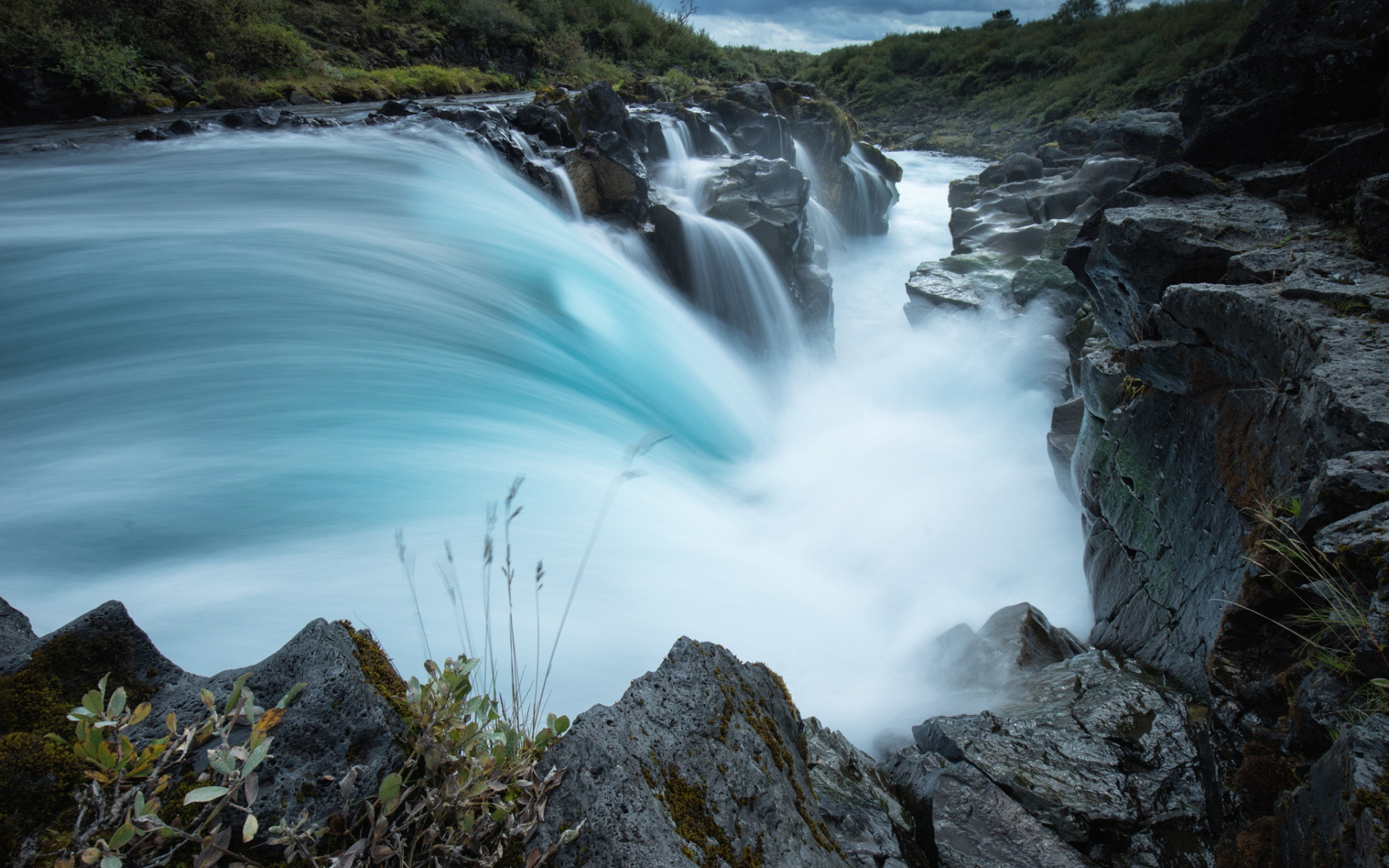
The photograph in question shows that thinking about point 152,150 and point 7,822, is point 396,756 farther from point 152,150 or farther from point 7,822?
point 152,150

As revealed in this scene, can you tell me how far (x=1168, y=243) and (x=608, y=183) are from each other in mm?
9426

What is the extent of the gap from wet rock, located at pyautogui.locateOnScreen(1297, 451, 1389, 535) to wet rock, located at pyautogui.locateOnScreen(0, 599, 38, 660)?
4.57 meters

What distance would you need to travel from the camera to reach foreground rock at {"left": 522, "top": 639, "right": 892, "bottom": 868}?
64.1 inches

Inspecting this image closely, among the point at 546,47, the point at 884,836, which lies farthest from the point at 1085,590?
the point at 546,47

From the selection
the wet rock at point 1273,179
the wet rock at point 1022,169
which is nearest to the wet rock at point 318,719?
the wet rock at point 1273,179

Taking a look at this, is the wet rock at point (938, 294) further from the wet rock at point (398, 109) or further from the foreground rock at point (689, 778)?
the foreground rock at point (689, 778)

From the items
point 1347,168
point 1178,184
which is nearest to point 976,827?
point 1347,168

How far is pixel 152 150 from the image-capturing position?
10.4 meters

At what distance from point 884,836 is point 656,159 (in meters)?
15.0

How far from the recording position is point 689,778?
1.92m

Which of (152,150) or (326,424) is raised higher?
(152,150)

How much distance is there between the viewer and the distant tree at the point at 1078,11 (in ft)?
151

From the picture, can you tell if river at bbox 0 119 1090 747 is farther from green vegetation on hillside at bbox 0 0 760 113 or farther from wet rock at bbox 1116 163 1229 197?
green vegetation on hillside at bbox 0 0 760 113

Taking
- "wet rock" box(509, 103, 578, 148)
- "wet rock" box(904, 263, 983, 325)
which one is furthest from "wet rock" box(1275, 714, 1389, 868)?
"wet rock" box(509, 103, 578, 148)
